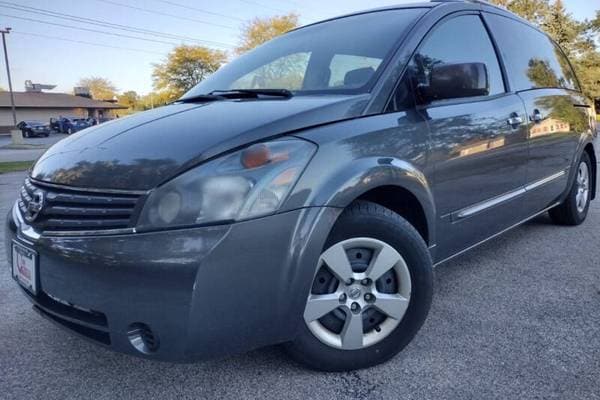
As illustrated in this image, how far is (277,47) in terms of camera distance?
115 inches

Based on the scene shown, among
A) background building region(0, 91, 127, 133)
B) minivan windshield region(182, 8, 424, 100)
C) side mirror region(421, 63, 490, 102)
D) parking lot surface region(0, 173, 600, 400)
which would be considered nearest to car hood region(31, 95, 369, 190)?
minivan windshield region(182, 8, 424, 100)

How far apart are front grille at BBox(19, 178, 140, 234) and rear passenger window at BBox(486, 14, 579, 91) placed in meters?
2.55

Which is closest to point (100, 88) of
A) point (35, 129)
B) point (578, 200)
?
point (35, 129)

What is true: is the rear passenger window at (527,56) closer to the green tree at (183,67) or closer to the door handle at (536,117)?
the door handle at (536,117)

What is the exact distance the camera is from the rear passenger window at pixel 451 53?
216cm

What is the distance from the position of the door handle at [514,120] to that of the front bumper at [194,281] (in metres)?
1.64

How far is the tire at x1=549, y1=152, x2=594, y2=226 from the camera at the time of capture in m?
4.02

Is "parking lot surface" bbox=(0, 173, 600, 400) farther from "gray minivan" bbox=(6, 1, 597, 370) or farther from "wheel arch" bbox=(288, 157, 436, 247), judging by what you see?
"wheel arch" bbox=(288, 157, 436, 247)

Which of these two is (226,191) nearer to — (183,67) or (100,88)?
(183,67)

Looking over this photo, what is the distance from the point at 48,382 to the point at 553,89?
12.5 feet

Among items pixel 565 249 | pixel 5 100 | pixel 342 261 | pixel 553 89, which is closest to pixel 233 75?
pixel 342 261

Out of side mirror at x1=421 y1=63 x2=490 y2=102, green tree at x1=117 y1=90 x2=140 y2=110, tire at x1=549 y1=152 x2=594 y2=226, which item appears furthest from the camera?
green tree at x1=117 y1=90 x2=140 y2=110

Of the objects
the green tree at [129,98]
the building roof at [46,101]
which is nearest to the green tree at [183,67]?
the building roof at [46,101]

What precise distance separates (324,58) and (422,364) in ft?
5.42
